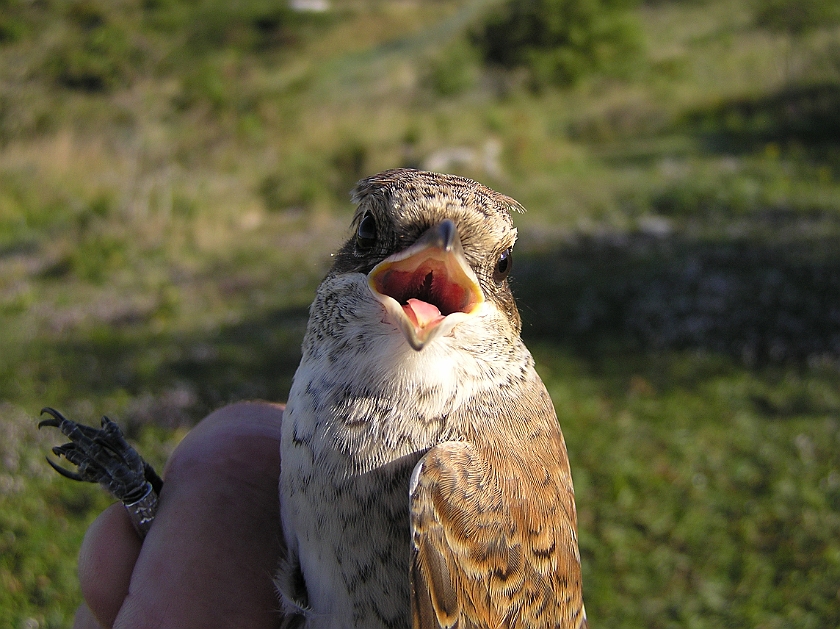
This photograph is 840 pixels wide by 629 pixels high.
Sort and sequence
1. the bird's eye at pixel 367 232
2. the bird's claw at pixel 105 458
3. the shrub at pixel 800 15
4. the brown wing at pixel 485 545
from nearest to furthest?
1. the brown wing at pixel 485 545
2. the bird's eye at pixel 367 232
3. the bird's claw at pixel 105 458
4. the shrub at pixel 800 15

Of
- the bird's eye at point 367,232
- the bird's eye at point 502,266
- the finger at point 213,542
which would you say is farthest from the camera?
the finger at point 213,542

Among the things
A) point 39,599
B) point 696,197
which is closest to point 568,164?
point 696,197

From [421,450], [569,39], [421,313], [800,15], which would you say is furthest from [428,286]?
[569,39]

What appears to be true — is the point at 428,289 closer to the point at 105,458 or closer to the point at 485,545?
the point at 485,545

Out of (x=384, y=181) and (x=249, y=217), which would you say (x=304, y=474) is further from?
(x=249, y=217)

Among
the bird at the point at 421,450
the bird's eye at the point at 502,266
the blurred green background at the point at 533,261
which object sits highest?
the bird's eye at the point at 502,266

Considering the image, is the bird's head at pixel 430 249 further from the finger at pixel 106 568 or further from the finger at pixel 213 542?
the finger at pixel 106 568

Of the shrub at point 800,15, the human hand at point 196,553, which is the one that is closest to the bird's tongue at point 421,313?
the human hand at point 196,553
